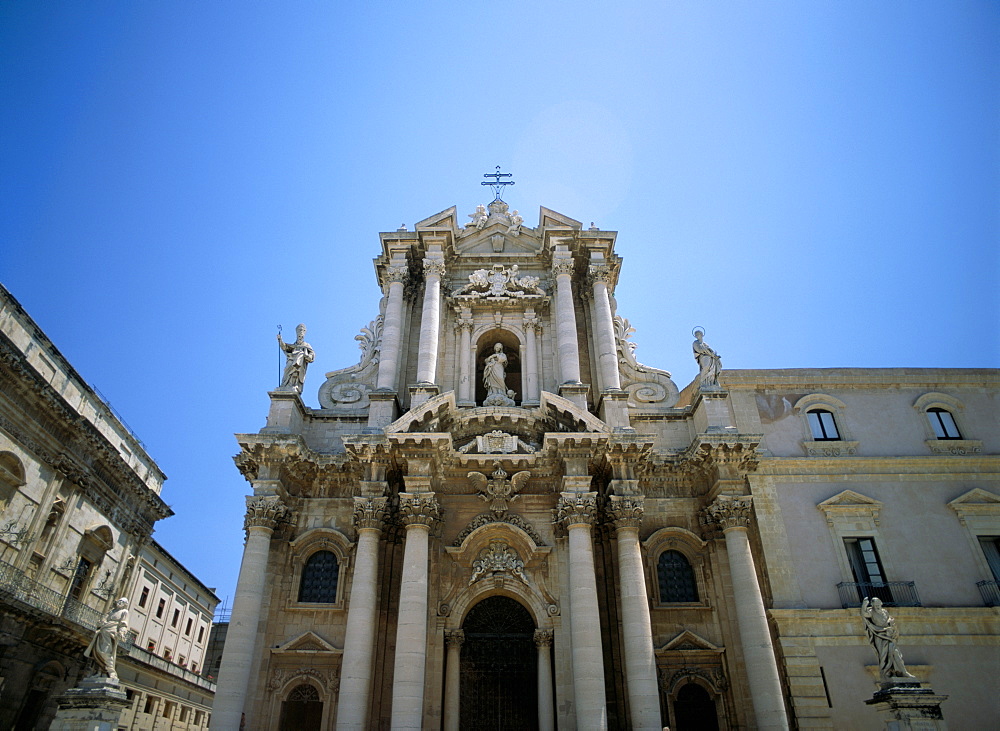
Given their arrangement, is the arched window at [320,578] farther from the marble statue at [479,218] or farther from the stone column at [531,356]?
the marble statue at [479,218]

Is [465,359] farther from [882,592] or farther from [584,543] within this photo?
[882,592]

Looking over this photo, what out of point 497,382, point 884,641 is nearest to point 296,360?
point 497,382

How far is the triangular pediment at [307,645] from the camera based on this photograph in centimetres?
1753

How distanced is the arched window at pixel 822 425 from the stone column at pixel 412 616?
13.2 metres

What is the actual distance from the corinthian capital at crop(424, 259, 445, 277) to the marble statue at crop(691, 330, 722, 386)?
8757mm

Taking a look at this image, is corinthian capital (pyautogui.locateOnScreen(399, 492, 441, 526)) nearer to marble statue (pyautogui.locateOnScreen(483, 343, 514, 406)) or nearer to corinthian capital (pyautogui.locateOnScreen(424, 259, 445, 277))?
marble statue (pyautogui.locateOnScreen(483, 343, 514, 406))

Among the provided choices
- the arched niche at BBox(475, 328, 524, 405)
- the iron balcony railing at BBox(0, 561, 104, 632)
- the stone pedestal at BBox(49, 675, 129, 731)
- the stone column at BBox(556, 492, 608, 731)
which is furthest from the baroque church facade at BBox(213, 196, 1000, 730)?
the iron balcony railing at BBox(0, 561, 104, 632)

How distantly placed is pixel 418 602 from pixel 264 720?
4894 millimetres

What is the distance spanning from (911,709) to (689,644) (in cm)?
522

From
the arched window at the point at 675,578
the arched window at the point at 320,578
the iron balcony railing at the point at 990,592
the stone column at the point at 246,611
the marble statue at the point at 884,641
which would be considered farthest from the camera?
the iron balcony railing at the point at 990,592

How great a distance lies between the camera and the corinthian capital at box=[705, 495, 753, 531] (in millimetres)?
18203

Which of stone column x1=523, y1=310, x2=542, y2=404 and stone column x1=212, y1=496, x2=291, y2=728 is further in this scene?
stone column x1=523, y1=310, x2=542, y2=404

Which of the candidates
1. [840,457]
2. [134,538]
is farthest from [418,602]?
[134,538]

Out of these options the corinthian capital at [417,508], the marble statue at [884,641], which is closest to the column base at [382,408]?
the corinthian capital at [417,508]
